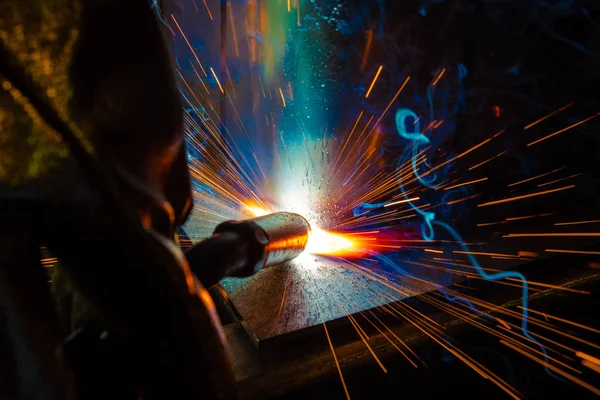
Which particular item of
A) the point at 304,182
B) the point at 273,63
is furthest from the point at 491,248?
the point at 273,63

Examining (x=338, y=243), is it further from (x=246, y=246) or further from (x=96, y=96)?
(x=96, y=96)

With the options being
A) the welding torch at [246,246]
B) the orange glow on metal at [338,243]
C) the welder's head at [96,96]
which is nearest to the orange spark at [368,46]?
the orange glow on metal at [338,243]

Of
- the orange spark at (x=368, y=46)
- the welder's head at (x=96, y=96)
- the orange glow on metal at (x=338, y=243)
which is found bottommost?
the orange glow on metal at (x=338, y=243)

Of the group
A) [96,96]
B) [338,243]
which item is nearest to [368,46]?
[338,243]

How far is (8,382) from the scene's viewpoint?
0.50 metres

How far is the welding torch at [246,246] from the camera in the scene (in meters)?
0.96

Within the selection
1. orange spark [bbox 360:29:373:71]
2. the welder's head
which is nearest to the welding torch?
the welder's head

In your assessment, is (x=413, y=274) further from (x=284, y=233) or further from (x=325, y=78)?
(x=325, y=78)

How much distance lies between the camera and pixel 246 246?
1158 millimetres

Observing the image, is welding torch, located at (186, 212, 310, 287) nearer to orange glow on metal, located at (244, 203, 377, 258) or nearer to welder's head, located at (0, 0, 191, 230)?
welder's head, located at (0, 0, 191, 230)

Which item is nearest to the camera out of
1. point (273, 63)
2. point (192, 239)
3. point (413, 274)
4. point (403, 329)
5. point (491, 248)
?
point (403, 329)

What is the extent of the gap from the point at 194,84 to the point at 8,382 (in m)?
2.76

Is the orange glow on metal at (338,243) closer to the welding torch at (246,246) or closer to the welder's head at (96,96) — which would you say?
the welding torch at (246,246)

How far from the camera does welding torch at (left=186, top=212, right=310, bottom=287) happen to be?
37.9 inches
